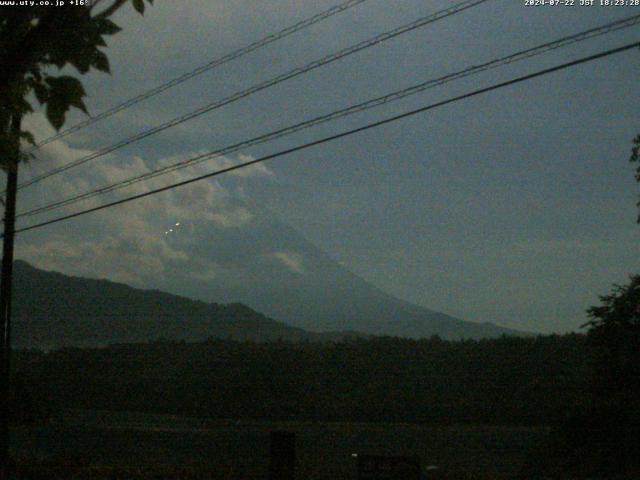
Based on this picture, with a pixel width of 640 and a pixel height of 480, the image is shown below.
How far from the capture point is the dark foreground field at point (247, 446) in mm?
18781

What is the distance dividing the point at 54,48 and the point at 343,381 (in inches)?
1734

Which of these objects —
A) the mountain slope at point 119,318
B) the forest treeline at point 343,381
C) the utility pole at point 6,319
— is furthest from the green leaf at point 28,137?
the mountain slope at point 119,318

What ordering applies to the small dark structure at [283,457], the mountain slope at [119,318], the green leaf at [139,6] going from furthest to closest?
the mountain slope at [119,318]
the small dark structure at [283,457]
the green leaf at [139,6]

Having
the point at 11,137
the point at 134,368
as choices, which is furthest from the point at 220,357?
the point at 11,137

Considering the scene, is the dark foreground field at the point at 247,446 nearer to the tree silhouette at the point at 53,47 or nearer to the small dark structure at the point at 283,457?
the small dark structure at the point at 283,457

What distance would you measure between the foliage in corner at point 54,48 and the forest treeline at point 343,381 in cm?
3134

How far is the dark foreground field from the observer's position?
18.8 meters

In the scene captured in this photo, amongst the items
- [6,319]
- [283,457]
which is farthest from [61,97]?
[6,319]

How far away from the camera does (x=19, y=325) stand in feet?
488

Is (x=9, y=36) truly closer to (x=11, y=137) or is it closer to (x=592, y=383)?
(x=11, y=137)

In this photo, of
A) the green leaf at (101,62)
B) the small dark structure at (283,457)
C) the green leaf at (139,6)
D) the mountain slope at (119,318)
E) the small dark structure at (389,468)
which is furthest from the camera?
the mountain slope at (119,318)

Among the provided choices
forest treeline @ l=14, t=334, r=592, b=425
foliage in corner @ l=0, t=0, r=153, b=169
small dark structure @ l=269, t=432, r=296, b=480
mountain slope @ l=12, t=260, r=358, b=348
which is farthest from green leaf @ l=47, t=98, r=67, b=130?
mountain slope @ l=12, t=260, r=358, b=348

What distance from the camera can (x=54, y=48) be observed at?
520 cm

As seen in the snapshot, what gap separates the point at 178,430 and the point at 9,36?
29664 millimetres
